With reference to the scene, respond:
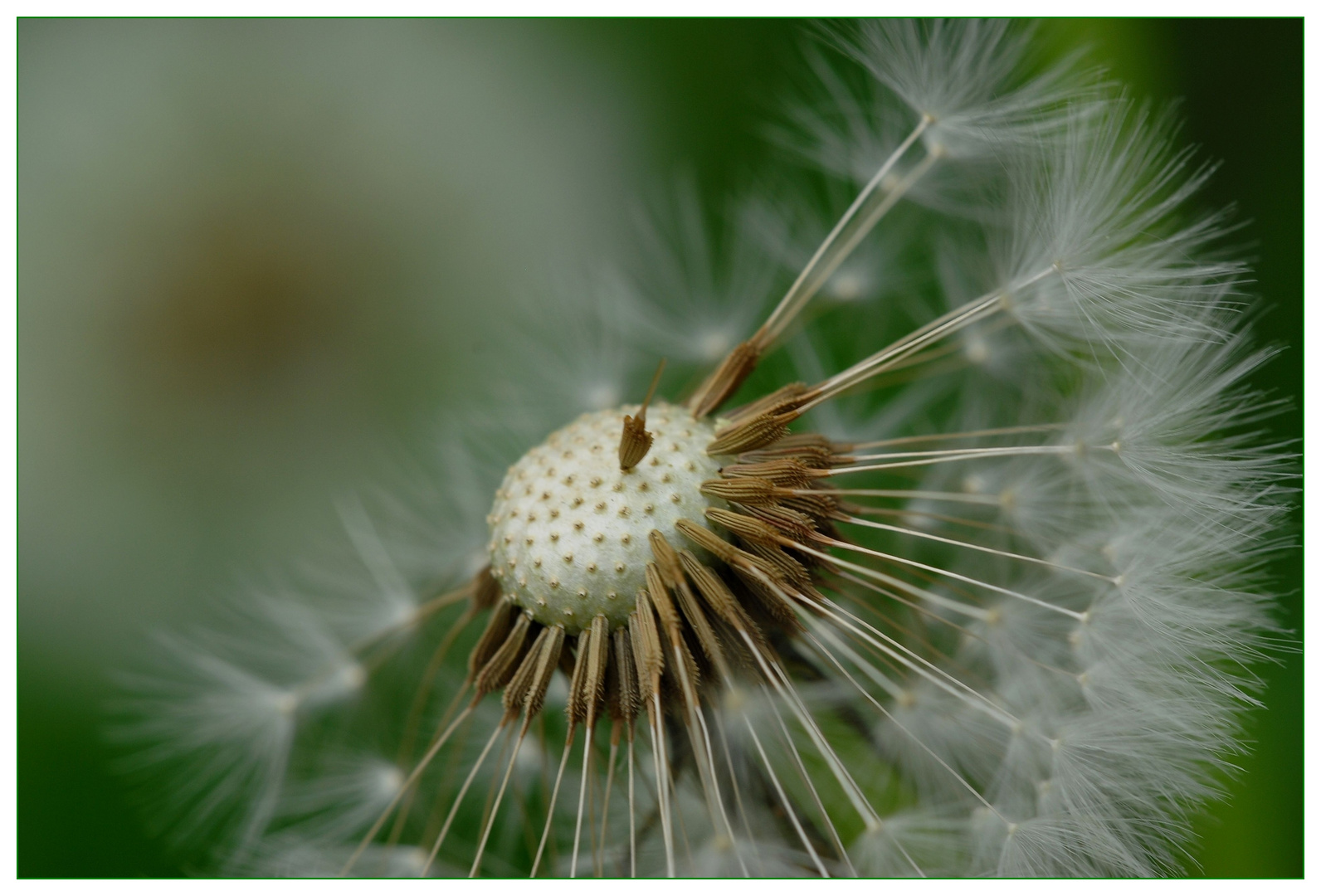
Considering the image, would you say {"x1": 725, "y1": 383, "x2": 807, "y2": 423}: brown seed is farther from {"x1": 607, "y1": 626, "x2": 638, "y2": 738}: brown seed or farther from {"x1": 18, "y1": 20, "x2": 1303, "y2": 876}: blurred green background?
{"x1": 18, "y1": 20, "x2": 1303, "y2": 876}: blurred green background

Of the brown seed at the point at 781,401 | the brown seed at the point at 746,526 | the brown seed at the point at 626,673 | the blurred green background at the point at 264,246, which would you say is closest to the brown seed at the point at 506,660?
the brown seed at the point at 626,673

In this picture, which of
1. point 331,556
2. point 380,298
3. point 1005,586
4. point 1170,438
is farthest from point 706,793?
point 380,298

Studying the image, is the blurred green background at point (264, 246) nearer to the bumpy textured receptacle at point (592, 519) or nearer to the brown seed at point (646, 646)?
the bumpy textured receptacle at point (592, 519)

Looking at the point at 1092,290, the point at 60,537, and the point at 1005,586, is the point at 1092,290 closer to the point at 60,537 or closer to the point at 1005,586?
the point at 1005,586

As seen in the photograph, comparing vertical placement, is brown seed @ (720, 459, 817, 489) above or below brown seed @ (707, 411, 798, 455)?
below

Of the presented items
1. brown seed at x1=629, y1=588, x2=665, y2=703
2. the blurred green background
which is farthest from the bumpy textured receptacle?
the blurred green background
